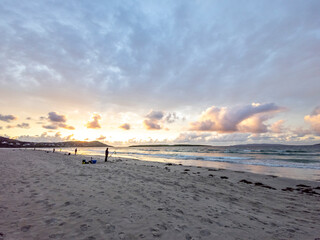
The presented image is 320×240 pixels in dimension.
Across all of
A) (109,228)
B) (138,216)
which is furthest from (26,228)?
(138,216)

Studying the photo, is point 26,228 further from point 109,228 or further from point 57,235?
point 109,228

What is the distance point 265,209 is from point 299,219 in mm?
1132

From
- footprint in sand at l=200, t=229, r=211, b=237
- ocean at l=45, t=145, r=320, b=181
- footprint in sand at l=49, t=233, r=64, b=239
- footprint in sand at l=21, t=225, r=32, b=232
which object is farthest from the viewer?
ocean at l=45, t=145, r=320, b=181

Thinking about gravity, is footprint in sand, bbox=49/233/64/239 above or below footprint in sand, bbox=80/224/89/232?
above

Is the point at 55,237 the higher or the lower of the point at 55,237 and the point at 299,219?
the higher

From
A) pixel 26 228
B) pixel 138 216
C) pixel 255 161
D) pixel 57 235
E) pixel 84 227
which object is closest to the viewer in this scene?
pixel 57 235

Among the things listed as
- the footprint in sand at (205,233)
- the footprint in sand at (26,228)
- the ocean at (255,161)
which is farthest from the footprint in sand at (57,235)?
the ocean at (255,161)

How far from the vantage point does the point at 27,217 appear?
15.4 ft

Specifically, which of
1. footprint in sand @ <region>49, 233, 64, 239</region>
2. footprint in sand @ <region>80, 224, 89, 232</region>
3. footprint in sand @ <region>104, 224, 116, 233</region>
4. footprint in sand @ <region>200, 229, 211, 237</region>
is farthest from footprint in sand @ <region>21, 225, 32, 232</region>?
footprint in sand @ <region>200, 229, 211, 237</region>

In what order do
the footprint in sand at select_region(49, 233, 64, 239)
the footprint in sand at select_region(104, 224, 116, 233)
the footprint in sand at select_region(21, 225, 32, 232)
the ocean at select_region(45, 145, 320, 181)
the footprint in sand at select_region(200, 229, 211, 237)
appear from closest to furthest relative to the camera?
the footprint in sand at select_region(49, 233, 64, 239), the footprint in sand at select_region(21, 225, 32, 232), the footprint in sand at select_region(104, 224, 116, 233), the footprint in sand at select_region(200, 229, 211, 237), the ocean at select_region(45, 145, 320, 181)

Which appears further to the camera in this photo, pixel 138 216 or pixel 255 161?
pixel 255 161

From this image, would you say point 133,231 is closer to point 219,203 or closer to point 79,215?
point 79,215

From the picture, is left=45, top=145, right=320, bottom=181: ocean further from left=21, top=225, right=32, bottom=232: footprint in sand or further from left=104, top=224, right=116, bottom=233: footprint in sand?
left=21, top=225, right=32, bottom=232: footprint in sand

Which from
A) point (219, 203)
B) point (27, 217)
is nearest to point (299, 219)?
point (219, 203)
